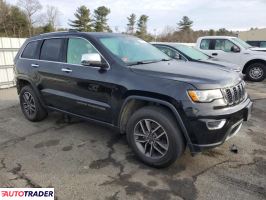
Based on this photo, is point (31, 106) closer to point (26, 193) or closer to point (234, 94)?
point (26, 193)

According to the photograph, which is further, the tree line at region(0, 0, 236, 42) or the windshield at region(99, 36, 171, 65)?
the tree line at region(0, 0, 236, 42)

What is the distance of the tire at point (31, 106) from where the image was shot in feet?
17.3

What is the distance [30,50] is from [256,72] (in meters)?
8.95

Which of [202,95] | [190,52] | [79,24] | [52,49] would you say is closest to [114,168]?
[202,95]

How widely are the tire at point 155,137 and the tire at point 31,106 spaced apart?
2.41 m

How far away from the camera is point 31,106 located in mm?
5418

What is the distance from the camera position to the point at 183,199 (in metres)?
2.88

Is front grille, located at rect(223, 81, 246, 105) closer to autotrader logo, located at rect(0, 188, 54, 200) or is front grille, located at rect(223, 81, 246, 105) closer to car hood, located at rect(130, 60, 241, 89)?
car hood, located at rect(130, 60, 241, 89)

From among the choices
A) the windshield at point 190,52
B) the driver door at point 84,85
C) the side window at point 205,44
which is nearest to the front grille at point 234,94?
the driver door at point 84,85

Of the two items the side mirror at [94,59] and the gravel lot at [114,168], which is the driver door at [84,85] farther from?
the gravel lot at [114,168]

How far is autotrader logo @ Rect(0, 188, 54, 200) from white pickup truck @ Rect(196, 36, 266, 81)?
960 centimetres

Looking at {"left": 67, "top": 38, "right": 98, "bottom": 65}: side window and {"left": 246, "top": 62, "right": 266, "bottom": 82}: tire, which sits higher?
{"left": 67, "top": 38, "right": 98, "bottom": 65}: side window

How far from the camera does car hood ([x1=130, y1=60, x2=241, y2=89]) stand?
3.13 metres

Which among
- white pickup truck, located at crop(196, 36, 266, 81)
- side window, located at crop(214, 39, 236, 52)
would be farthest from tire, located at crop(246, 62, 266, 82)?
side window, located at crop(214, 39, 236, 52)
